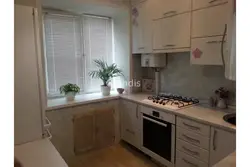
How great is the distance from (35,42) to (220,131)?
1.80 metres

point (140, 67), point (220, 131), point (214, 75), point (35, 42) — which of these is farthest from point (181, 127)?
point (35, 42)

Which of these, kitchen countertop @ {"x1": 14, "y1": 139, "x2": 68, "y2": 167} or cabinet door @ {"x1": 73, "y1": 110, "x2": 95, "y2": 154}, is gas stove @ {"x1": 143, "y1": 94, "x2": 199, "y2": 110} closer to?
cabinet door @ {"x1": 73, "y1": 110, "x2": 95, "y2": 154}

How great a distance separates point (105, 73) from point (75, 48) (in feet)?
2.21

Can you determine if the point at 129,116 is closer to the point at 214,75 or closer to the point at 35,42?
the point at 214,75

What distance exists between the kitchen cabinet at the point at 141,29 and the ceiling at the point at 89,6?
237 mm

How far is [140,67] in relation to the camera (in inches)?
123

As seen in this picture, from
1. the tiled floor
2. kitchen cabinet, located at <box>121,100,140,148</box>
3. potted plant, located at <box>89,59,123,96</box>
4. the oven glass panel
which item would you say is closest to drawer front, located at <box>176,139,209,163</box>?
the oven glass panel

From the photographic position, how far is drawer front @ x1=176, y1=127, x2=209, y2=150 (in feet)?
5.73

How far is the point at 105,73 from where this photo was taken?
9.59ft

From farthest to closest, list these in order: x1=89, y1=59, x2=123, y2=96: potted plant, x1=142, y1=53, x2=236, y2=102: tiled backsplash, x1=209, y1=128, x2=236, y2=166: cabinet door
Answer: x1=89, y1=59, x2=123, y2=96: potted plant → x1=142, y1=53, x2=236, y2=102: tiled backsplash → x1=209, y1=128, x2=236, y2=166: cabinet door

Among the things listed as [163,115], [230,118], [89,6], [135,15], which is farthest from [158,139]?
[89,6]

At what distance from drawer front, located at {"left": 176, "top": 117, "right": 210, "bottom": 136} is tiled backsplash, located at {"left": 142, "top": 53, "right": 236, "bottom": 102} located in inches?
24.6

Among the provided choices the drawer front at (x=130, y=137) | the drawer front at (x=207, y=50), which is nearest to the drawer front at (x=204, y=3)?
the drawer front at (x=207, y=50)

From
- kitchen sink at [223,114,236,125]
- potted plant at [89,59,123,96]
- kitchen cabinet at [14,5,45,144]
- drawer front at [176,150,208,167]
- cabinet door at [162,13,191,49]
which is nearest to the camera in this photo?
kitchen cabinet at [14,5,45,144]
